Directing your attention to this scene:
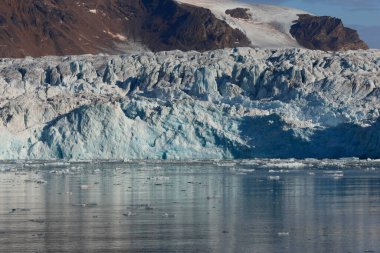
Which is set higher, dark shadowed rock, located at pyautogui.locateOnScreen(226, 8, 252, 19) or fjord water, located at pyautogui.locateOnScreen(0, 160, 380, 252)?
dark shadowed rock, located at pyautogui.locateOnScreen(226, 8, 252, 19)

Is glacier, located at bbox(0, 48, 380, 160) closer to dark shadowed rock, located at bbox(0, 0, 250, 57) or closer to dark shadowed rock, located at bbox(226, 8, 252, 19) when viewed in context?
dark shadowed rock, located at bbox(0, 0, 250, 57)

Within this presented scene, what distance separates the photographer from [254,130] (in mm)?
41031

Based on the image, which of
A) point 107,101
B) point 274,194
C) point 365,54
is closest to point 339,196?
point 274,194

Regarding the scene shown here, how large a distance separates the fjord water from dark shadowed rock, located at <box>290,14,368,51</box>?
54.4 metres

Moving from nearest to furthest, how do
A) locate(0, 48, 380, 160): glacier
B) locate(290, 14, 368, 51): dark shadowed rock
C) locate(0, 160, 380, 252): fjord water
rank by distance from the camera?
locate(0, 160, 380, 252): fjord water, locate(0, 48, 380, 160): glacier, locate(290, 14, 368, 51): dark shadowed rock

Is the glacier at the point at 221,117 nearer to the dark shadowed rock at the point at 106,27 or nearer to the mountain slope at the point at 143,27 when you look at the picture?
the dark shadowed rock at the point at 106,27

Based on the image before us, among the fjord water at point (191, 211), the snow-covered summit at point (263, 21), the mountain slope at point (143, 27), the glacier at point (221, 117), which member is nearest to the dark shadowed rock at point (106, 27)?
the mountain slope at point (143, 27)

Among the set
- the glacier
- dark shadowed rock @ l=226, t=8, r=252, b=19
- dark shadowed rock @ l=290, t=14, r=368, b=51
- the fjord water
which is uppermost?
dark shadowed rock @ l=226, t=8, r=252, b=19

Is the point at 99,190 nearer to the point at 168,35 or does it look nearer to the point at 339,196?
the point at 339,196

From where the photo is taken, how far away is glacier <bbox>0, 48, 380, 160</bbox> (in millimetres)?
39469

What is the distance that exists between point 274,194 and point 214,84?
25.8m

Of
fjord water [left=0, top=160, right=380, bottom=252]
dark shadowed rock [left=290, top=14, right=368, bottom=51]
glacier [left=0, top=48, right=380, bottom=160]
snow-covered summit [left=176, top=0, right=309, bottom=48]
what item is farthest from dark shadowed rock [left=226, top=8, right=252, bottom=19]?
fjord water [left=0, top=160, right=380, bottom=252]

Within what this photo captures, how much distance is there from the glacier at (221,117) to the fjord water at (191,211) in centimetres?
542

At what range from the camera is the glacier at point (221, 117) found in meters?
39.5
